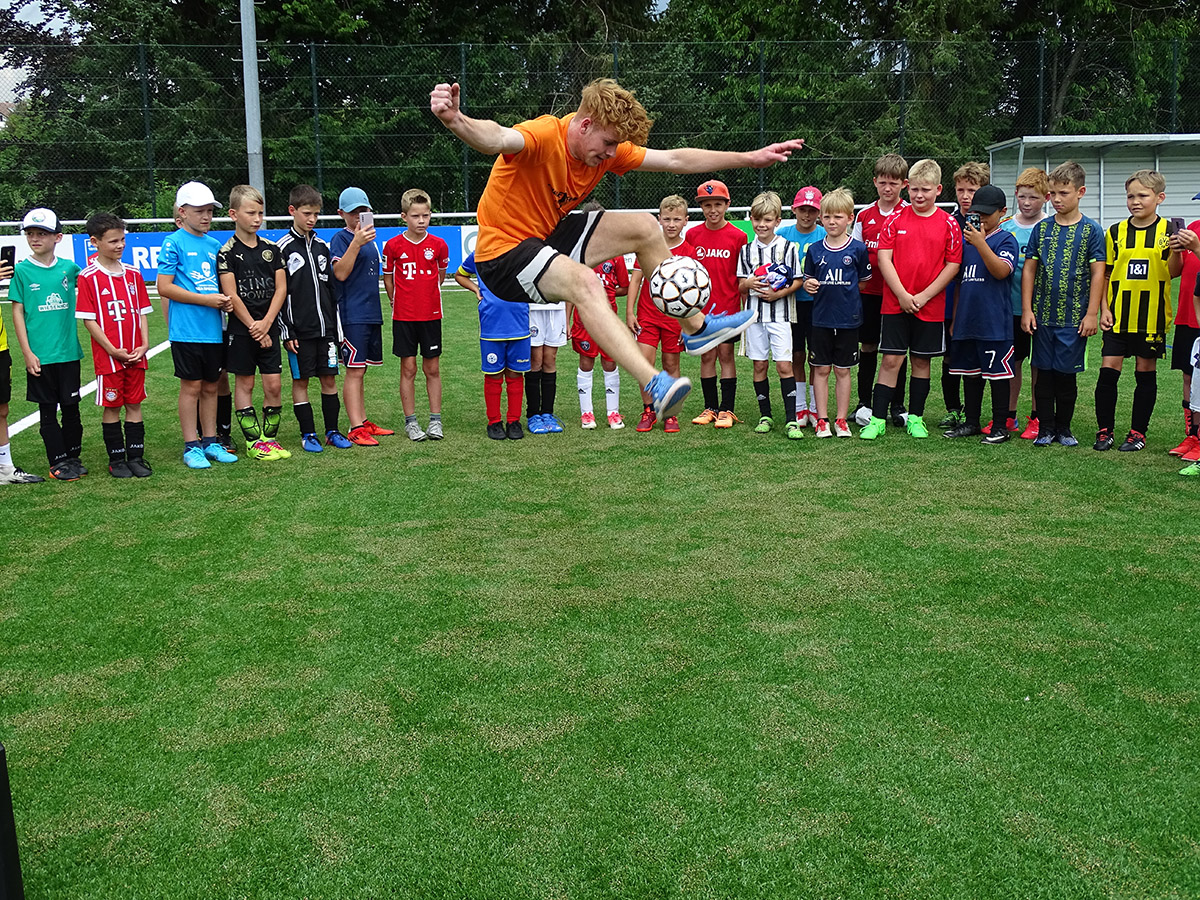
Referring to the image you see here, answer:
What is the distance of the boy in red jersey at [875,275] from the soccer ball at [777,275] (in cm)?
56

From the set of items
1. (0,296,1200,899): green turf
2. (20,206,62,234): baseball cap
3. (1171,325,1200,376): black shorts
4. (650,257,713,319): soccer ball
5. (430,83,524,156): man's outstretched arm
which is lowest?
(0,296,1200,899): green turf

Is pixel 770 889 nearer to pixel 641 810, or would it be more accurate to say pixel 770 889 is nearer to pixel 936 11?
pixel 641 810

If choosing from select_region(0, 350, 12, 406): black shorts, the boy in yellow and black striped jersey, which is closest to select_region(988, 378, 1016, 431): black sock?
the boy in yellow and black striped jersey

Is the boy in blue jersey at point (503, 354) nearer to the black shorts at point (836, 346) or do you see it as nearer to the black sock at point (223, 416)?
the black sock at point (223, 416)

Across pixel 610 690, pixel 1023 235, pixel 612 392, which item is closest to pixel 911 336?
pixel 1023 235

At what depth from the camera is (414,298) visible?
27.8ft

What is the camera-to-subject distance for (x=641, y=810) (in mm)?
3084

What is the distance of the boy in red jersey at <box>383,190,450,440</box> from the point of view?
848cm

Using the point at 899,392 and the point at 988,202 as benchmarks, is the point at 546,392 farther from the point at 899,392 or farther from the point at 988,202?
the point at 988,202

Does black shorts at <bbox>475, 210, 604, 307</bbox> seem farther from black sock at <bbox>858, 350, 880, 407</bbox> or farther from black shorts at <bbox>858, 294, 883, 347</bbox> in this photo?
black sock at <bbox>858, 350, 880, 407</bbox>

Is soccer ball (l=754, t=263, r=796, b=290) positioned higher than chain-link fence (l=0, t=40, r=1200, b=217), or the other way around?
chain-link fence (l=0, t=40, r=1200, b=217)

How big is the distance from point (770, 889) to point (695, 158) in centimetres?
433

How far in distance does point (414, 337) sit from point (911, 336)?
3.95m

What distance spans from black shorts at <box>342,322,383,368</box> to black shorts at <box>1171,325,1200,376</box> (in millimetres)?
5872
